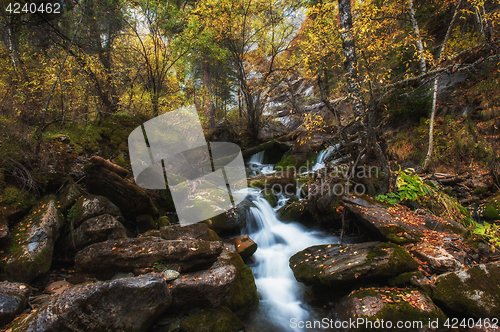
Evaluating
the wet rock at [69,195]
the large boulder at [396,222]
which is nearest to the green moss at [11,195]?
the wet rock at [69,195]

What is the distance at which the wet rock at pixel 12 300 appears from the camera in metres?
2.97

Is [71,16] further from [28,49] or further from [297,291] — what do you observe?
[297,291]

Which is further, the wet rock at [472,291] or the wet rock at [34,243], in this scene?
the wet rock at [34,243]

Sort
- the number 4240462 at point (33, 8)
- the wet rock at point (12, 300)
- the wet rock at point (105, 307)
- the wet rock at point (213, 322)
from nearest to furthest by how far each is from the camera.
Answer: the wet rock at point (105, 307) < the wet rock at point (12, 300) < the wet rock at point (213, 322) < the number 4240462 at point (33, 8)

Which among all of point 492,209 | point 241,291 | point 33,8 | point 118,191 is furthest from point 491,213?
point 33,8

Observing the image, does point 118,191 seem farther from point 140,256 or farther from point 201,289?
point 201,289

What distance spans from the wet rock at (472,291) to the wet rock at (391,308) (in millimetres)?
257

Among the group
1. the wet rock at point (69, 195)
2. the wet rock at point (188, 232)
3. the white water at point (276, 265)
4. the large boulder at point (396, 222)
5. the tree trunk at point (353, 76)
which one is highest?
the tree trunk at point (353, 76)

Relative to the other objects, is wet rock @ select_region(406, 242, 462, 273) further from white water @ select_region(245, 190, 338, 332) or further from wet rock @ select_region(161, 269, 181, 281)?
wet rock @ select_region(161, 269, 181, 281)

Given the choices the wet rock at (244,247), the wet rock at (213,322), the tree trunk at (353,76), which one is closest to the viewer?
the wet rock at (213,322)

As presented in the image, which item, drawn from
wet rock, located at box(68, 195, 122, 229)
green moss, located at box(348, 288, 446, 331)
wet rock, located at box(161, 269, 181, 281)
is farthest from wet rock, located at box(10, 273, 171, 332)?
green moss, located at box(348, 288, 446, 331)

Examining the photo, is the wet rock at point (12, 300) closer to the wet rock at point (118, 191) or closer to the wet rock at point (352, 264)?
the wet rock at point (118, 191)

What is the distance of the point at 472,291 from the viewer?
3.29 metres

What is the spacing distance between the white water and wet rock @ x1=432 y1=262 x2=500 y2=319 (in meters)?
2.40
